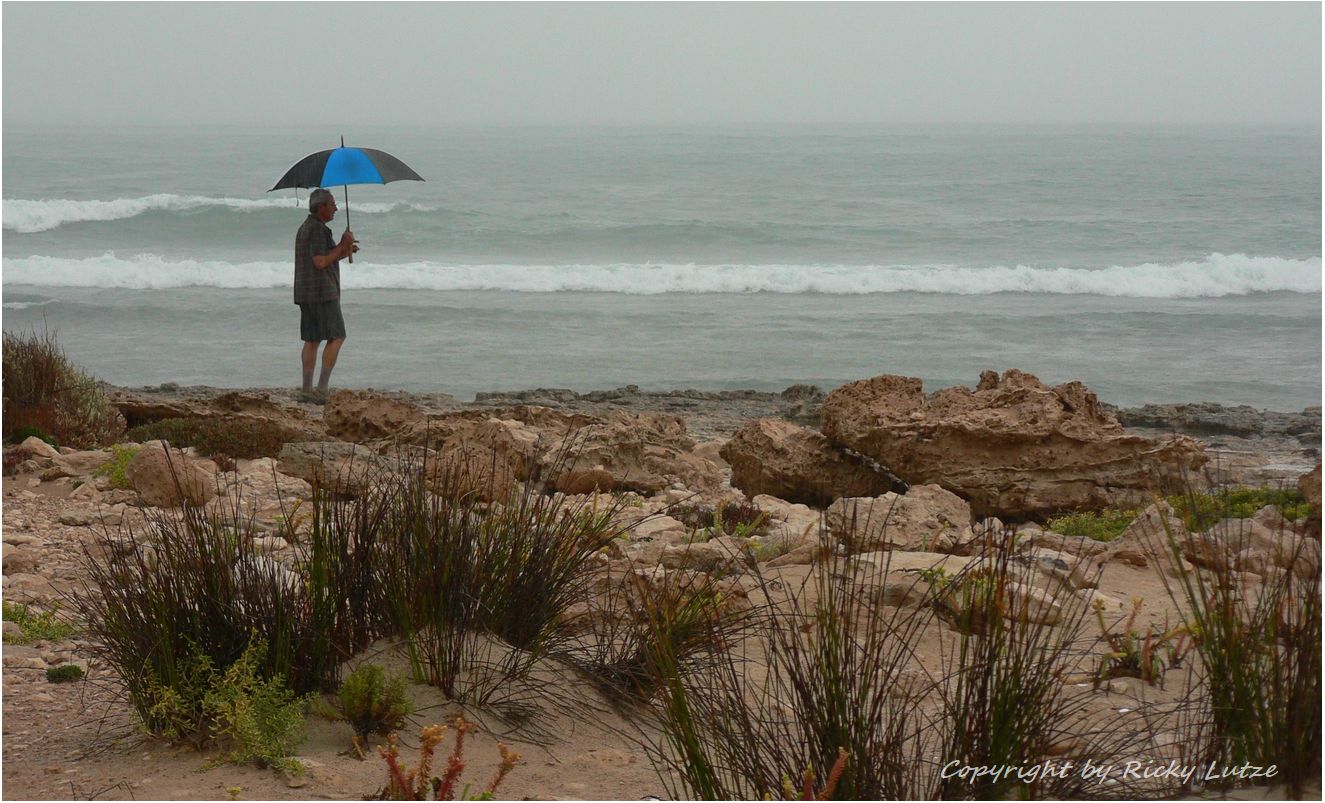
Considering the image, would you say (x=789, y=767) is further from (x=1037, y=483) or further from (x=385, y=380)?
(x=385, y=380)

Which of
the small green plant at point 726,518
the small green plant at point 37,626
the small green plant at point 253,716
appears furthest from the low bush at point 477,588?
the small green plant at point 726,518

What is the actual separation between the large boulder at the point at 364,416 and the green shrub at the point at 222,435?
0.43 meters

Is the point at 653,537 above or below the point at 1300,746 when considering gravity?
below

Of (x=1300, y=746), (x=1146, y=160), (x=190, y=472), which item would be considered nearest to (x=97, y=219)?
(x=190, y=472)

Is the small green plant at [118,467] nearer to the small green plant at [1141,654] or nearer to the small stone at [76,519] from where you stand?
the small stone at [76,519]

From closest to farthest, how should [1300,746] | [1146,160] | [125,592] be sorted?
1. [1300,746]
2. [125,592]
3. [1146,160]

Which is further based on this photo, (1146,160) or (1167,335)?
(1146,160)

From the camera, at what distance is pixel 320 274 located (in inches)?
429

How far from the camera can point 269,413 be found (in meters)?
9.33

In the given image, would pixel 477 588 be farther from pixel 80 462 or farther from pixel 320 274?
pixel 320 274

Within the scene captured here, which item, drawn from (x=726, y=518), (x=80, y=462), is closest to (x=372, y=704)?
(x=726, y=518)

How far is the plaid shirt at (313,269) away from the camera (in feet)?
35.2

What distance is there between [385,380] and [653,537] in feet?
34.6

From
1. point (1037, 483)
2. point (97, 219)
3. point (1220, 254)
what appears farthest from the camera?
point (97, 219)
